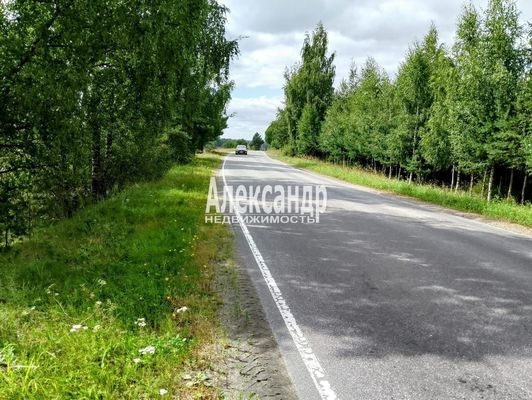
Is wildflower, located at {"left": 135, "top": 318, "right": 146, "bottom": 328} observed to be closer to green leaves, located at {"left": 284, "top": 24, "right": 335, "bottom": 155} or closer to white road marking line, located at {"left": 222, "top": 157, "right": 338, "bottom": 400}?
white road marking line, located at {"left": 222, "top": 157, "right": 338, "bottom": 400}

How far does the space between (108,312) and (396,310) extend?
3581 millimetres

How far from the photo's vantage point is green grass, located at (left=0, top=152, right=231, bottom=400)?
3635 mm

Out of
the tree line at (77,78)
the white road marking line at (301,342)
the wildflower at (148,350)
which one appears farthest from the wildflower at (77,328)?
the tree line at (77,78)

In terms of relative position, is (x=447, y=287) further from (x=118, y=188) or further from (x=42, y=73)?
(x=118, y=188)

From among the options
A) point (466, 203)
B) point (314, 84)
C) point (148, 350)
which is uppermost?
point (314, 84)

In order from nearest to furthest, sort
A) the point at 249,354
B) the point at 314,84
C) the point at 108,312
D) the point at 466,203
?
the point at 249,354 → the point at 108,312 → the point at 466,203 → the point at 314,84

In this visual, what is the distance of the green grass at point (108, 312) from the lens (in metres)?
3.63

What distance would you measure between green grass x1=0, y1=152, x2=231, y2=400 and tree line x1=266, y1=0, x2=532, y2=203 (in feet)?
50.3

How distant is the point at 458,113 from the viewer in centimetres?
1975

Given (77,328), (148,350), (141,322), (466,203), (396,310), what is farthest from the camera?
(466,203)

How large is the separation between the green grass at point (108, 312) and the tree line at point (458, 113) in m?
15.3

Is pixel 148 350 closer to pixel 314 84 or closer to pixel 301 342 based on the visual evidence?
pixel 301 342

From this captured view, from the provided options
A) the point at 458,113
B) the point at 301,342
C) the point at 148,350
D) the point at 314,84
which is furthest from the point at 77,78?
the point at 314,84

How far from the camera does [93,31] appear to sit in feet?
25.4
